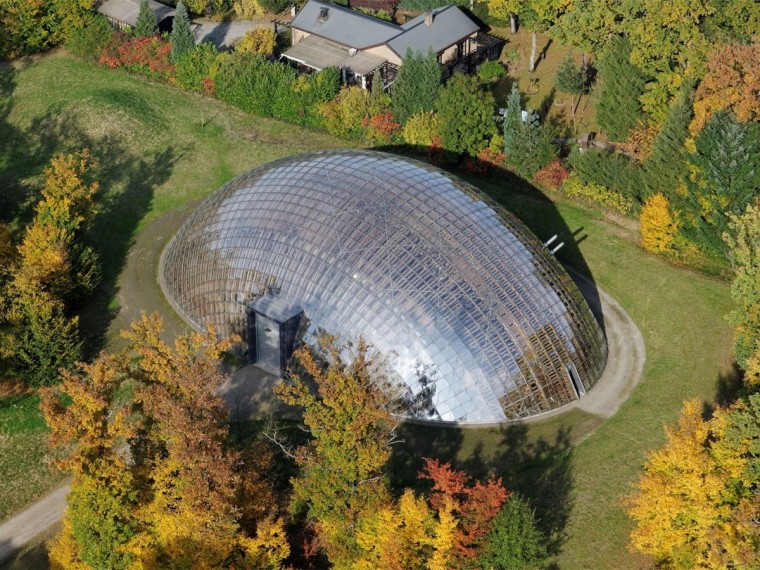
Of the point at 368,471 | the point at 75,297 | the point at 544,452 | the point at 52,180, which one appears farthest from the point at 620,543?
the point at 52,180

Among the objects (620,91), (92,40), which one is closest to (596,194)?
(620,91)

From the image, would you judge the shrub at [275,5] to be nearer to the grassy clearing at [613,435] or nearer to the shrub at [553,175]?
the shrub at [553,175]

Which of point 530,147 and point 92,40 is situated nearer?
point 530,147

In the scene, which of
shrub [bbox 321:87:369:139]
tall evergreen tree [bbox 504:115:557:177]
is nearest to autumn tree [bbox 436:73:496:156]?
tall evergreen tree [bbox 504:115:557:177]

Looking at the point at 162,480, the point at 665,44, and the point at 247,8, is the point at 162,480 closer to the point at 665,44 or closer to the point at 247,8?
the point at 665,44

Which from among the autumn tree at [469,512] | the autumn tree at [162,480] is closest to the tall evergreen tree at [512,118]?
the autumn tree at [162,480]

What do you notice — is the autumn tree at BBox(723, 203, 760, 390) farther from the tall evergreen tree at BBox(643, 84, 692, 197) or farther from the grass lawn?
the tall evergreen tree at BBox(643, 84, 692, 197)

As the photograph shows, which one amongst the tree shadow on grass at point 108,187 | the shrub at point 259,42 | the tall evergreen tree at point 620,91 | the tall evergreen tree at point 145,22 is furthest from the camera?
the tall evergreen tree at point 145,22

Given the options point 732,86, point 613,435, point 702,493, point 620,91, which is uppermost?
point 732,86
